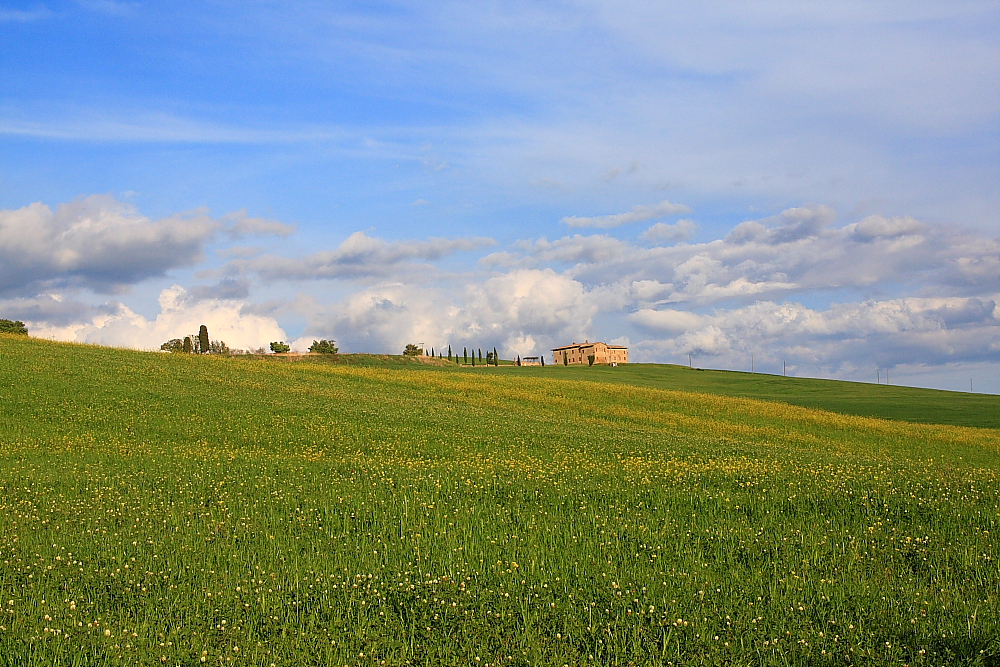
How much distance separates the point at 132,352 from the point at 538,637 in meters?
56.5

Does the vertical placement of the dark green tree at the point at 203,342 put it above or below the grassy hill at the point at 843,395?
above

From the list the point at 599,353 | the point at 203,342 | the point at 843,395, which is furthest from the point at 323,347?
the point at 599,353

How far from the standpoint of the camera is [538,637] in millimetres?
9344

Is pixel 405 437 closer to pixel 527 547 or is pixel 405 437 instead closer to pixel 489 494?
pixel 489 494

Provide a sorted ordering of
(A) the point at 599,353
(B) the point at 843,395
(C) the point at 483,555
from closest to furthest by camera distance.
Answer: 1. (C) the point at 483,555
2. (B) the point at 843,395
3. (A) the point at 599,353

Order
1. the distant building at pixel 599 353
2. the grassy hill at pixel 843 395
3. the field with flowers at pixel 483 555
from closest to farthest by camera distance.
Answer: the field with flowers at pixel 483 555 → the grassy hill at pixel 843 395 → the distant building at pixel 599 353

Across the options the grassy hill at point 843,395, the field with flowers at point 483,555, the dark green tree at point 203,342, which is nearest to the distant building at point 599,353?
the grassy hill at point 843,395

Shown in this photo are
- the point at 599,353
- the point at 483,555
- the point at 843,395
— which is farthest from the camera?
the point at 599,353

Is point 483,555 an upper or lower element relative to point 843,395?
upper

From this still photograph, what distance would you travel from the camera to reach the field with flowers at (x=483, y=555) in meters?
9.22

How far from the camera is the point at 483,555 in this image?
1223cm

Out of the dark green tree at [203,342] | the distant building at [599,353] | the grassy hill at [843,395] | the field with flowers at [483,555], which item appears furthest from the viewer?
the distant building at [599,353]

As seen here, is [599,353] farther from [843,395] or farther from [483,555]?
[483,555]

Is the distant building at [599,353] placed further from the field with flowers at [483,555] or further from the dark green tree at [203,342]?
the field with flowers at [483,555]
